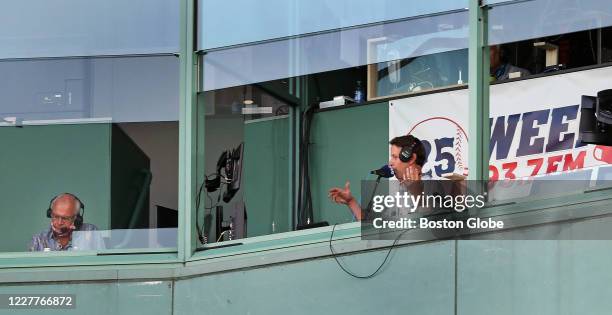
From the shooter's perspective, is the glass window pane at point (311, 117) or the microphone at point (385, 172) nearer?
the microphone at point (385, 172)

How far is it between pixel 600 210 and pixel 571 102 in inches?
46.9

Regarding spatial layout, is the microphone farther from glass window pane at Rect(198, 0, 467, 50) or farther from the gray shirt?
the gray shirt

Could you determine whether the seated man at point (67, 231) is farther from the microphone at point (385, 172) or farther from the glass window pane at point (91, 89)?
the microphone at point (385, 172)

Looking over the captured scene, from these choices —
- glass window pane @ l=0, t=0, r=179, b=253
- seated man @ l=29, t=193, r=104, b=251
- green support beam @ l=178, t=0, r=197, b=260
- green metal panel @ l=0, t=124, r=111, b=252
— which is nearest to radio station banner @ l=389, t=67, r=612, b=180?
green support beam @ l=178, t=0, r=197, b=260

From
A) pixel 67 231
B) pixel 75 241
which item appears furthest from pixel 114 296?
pixel 67 231

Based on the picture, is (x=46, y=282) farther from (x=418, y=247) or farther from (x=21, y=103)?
(x=418, y=247)

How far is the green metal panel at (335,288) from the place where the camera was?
707cm

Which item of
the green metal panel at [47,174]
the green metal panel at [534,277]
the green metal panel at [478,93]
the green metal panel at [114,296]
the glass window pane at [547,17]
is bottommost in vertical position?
the green metal panel at [114,296]

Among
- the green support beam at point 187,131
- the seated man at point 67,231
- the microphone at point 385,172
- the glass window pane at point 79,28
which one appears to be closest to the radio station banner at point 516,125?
the microphone at point 385,172

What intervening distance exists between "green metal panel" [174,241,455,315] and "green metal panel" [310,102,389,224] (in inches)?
19.1

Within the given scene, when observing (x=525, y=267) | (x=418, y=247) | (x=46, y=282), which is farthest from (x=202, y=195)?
(x=525, y=267)

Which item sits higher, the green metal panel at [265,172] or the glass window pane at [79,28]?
the glass window pane at [79,28]

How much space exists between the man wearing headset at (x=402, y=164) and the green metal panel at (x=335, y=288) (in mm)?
446

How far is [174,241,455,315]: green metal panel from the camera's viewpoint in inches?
278
